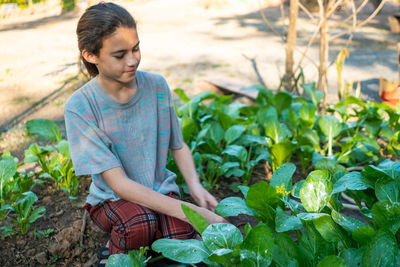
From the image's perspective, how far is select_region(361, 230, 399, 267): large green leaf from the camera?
120 centimetres

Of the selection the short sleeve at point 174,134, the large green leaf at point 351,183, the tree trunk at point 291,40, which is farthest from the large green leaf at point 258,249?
the tree trunk at point 291,40

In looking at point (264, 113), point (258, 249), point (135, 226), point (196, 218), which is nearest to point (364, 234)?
point (258, 249)

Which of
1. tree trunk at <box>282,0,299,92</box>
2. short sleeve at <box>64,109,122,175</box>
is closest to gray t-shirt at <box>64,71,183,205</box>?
short sleeve at <box>64,109,122,175</box>

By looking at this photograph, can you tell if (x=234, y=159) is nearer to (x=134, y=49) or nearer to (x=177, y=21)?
(x=134, y=49)

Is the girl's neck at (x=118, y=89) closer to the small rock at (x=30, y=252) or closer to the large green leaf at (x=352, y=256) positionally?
the small rock at (x=30, y=252)

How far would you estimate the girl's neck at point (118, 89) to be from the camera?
5.93 ft

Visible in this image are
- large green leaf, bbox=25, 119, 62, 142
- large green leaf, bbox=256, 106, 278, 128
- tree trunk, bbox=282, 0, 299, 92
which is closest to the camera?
large green leaf, bbox=25, 119, 62, 142

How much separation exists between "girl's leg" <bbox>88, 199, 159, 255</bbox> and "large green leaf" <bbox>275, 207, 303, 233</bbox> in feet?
1.89

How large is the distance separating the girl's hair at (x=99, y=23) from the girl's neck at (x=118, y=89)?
Answer: 0.15 m

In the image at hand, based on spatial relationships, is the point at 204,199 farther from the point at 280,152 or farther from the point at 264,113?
the point at 264,113

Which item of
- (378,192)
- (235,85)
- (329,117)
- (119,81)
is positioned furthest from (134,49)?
(235,85)

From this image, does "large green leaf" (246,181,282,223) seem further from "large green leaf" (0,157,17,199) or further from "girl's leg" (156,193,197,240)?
"large green leaf" (0,157,17,199)

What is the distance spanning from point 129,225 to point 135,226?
3cm

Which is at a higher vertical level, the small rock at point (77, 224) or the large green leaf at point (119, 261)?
the large green leaf at point (119, 261)
